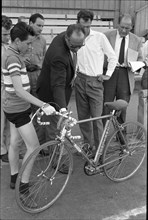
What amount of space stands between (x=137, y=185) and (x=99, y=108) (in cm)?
106

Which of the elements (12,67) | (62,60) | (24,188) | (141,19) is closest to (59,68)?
(62,60)

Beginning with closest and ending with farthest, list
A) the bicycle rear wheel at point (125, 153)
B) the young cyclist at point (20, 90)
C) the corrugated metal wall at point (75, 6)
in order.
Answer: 1. the young cyclist at point (20, 90)
2. the bicycle rear wheel at point (125, 153)
3. the corrugated metal wall at point (75, 6)

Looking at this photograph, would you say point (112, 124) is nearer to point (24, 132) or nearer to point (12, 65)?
point (24, 132)

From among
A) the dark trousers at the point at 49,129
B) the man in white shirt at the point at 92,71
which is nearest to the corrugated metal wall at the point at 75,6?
the man in white shirt at the point at 92,71

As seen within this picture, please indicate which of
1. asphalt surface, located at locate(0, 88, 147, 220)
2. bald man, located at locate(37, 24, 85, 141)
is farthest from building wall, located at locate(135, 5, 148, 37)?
bald man, located at locate(37, 24, 85, 141)

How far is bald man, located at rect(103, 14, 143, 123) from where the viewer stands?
13.5 ft

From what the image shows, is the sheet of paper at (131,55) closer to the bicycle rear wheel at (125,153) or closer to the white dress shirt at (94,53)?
the white dress shirt at (94,53)

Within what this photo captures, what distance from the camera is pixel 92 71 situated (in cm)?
386

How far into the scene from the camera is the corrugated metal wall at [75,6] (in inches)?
361

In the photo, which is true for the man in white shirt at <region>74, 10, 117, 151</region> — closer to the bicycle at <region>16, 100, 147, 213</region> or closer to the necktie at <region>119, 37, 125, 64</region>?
the necktie at <region>119, 37, 125, 64</region>

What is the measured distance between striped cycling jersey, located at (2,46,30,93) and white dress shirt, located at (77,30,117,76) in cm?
111

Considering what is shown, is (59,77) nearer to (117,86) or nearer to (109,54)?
(109,54)

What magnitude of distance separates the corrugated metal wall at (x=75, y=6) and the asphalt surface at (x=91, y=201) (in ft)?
21.8

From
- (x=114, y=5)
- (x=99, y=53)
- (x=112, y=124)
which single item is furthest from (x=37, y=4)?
(x=112, y=124)
